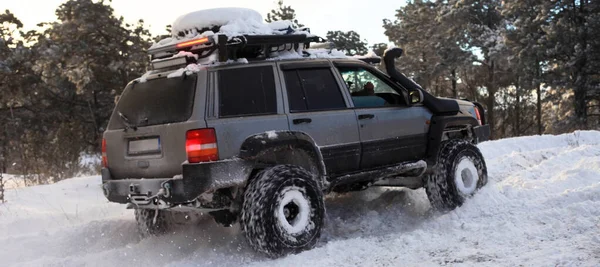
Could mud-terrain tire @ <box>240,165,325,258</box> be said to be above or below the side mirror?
below

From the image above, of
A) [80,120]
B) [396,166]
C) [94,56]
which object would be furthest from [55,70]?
[396,166]

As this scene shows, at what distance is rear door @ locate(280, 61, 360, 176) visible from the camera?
4.95 meters

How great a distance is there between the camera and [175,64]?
4844 mm

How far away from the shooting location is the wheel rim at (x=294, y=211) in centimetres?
452

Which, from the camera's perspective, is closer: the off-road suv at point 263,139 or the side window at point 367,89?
the off-road suv at point 263,139

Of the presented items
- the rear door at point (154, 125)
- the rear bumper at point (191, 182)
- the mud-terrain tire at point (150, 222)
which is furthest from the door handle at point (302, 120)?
the mud-terrain tire at point (150, 222)

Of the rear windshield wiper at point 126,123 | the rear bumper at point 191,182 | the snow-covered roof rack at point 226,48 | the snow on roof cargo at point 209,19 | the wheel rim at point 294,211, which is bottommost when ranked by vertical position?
the wheel rim at point 294,211

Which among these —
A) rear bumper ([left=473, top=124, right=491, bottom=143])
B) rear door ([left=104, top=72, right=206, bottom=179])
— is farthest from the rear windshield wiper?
rear bumper ([left=473, top=124, right=491, bottom=143])

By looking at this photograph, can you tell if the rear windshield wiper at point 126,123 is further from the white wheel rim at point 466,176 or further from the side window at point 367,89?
the white wheel rim at point 466,176

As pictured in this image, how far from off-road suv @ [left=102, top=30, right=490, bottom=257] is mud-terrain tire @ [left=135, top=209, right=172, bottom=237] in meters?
0.01

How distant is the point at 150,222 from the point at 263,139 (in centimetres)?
192

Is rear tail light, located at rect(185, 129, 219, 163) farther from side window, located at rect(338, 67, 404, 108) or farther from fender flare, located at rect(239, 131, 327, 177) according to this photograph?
side window, located at rect(338, 67, 404, 108)

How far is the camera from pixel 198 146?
424cm

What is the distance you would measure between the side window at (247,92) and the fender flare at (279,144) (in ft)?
0.83
